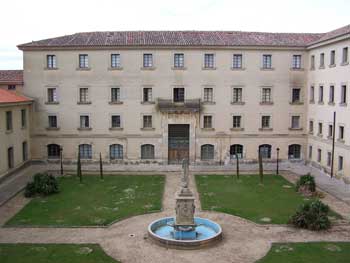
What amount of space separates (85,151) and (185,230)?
24500 millimetres

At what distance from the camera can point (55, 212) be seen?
27.1m

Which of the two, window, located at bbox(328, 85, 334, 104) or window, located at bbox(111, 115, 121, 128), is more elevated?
window, located at bbox(328, 85, 334, 104)

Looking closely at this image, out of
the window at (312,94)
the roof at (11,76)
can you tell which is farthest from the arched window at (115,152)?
the window at (312,94)

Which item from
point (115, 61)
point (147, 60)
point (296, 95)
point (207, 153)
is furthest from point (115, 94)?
point (296, 95)

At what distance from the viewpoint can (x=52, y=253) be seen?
20344 millimetres

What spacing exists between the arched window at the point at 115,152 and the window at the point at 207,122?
9160mm

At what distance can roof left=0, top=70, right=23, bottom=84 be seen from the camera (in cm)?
4484

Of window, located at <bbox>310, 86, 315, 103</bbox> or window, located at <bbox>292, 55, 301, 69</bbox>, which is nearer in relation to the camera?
window, located at <bbox>310, 86, 315, 103</bbox>

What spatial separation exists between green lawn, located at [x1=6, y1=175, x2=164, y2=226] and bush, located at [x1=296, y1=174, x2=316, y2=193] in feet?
35.4

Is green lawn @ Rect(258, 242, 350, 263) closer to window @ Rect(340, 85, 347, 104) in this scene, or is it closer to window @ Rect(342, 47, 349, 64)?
window @ Rect(340, 85, 347, 104)

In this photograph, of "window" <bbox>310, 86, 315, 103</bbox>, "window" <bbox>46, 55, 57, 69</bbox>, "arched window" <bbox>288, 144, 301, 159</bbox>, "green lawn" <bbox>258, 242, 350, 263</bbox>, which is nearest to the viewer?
"green lawn" <bbox>258, 242, 350, 263</bbox>

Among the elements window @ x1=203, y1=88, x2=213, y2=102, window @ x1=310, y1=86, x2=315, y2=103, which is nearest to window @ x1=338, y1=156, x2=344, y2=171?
window @ x1=310, y1=86, x2=315, y2=103

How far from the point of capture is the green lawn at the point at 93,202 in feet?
84.1

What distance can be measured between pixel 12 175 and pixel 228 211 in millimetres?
21105
